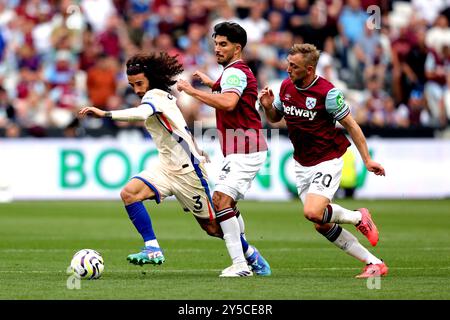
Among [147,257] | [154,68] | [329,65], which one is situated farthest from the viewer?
[329,65]

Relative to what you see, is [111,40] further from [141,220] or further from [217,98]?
[217,98]

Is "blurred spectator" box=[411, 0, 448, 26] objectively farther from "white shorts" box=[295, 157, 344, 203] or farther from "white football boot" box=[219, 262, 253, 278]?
"white football boot" box=[219, 262, 253, 278]

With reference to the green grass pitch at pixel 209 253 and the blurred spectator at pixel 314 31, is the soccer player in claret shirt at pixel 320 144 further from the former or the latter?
the blurred spectator at pixel 314 31

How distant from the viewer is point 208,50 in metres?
25.8

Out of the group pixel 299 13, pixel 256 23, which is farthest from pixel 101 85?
pixel 299 13

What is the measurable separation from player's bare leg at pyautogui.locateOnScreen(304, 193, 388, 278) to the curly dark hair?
1.93m

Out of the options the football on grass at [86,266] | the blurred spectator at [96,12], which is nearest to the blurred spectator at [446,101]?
the blurred spectator at [96,12]

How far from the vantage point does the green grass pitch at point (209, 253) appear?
9430mm

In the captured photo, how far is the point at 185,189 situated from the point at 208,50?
1485 cm

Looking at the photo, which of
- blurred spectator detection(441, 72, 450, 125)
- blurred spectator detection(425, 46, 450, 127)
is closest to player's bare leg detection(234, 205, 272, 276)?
blurred spectator detection(425, 46, 450, 127)

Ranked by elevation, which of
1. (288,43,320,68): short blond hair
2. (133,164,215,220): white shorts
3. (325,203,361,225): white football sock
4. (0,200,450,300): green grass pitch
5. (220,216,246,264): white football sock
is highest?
(288,43,320,68): short blond hair

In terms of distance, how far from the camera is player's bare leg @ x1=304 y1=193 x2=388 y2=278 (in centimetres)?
1066

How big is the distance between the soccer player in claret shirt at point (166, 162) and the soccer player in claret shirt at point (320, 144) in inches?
36.0
